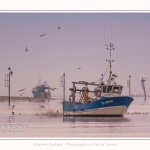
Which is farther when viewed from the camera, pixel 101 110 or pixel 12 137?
pixel 101 110

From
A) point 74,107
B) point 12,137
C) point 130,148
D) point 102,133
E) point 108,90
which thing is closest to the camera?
point 130,148

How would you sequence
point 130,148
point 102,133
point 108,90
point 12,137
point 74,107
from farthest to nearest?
point 74,107, point 108,90, point 102,133, point 12,137, point 130,148

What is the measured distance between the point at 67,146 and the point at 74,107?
13694mm

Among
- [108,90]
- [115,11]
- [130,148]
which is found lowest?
[130,148]

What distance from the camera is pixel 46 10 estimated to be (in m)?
17.4

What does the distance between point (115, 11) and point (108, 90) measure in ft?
36.2

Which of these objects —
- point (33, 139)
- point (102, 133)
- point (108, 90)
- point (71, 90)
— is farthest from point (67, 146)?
point (71, 90)

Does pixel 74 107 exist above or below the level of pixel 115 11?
below

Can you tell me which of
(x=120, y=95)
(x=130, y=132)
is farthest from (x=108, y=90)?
(x=130, y=132)

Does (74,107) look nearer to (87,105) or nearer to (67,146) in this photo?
(87,105)

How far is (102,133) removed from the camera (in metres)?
19.7

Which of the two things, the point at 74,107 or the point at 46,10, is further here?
the point at 74,107

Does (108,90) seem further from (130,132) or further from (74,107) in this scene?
(130,132)

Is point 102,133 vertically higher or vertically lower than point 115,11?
lower
